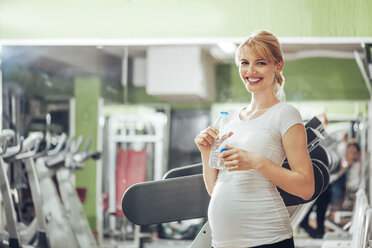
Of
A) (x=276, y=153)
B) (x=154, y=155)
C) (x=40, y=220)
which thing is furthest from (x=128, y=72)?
(x=276, y=153)

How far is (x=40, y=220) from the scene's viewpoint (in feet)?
13.3

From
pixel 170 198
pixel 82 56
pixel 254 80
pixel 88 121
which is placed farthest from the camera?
pixel 88 121

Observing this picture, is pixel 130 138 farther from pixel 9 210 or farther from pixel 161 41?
pixel 9 210

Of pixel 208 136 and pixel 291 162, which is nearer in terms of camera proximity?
pixel 291 162

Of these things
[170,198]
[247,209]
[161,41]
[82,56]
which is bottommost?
[170,198]

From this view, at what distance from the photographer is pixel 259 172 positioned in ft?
6.04

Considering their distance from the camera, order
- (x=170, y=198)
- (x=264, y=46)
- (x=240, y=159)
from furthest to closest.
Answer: (x=170, y=198) < (x=264, y=46) < (x=240, y=159)

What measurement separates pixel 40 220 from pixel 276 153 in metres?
2.77

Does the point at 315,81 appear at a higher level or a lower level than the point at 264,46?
lower

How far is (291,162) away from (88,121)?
254 cm

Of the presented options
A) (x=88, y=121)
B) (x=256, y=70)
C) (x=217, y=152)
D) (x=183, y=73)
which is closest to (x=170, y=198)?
(x=217, y=152)

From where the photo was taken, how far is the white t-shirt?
1.86 meters

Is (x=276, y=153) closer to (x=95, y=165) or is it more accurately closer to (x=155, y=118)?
(x=155, y=118)

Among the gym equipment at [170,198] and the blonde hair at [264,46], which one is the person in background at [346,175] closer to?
the gym equipment at [170,198]
